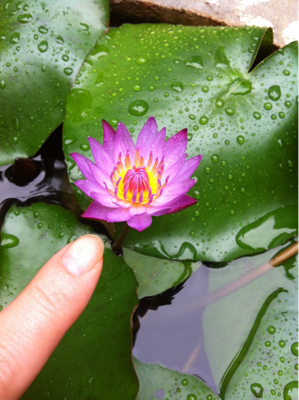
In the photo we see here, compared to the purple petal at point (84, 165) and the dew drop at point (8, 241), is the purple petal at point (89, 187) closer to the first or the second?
the purple petal at point (84, 165)

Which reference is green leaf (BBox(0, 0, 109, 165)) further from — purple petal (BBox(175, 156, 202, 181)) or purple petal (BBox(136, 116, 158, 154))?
purple petal (BBox(175, 156, 202, 181))

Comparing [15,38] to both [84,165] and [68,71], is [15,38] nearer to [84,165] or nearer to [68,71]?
[68,71]

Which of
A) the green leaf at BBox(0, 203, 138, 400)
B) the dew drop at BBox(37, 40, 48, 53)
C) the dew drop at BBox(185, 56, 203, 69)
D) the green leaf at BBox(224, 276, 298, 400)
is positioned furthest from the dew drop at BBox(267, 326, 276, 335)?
the dew drop at BBox(37, 40, 48, 53)

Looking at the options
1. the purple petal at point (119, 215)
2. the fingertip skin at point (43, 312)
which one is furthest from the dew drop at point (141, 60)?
the fingertip skin at point (43, 312)

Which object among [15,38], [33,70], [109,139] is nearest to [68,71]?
[33,70]

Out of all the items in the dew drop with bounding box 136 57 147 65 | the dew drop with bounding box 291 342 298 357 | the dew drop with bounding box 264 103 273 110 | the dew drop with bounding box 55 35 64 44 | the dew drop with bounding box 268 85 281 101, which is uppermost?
the dew drop with bounding box 268 85 281 101

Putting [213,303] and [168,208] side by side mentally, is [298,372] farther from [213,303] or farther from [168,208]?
[168,208]
